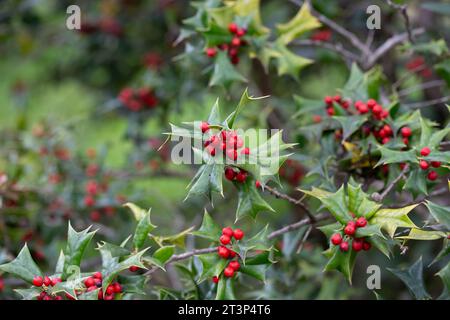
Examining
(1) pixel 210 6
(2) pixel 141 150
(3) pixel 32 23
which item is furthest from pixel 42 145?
(1) pixel 210 6

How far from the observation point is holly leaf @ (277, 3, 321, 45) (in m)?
2.39

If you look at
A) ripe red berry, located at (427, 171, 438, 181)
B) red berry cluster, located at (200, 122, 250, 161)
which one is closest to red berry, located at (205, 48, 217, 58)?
red berry cluster, located at (200, 122, 250, 161)

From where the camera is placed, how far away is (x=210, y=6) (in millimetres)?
2414

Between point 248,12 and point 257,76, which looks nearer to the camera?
point 248,12

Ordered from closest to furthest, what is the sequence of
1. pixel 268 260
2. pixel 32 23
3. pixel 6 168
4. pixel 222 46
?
pixel 268 260 → pixel 222 46 → pixel 6 168 → pixel 32 23

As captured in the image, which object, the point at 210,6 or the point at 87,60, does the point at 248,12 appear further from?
the point at 87,60

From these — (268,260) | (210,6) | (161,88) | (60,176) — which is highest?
(210,6)

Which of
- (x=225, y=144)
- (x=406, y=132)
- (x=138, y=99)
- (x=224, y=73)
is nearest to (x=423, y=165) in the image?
(x=406, y=132)

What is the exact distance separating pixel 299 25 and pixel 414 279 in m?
1.06

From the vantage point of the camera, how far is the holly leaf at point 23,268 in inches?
70.0

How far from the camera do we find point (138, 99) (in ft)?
10.6

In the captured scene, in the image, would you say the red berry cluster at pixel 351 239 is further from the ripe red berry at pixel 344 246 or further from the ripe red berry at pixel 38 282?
the ripe red berry at pixel 38 282

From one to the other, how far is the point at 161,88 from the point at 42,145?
Answer: 2.25 feet

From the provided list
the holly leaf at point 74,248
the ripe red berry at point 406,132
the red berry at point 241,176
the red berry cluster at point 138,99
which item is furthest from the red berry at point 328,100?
the red berry cluster at point 138,99
